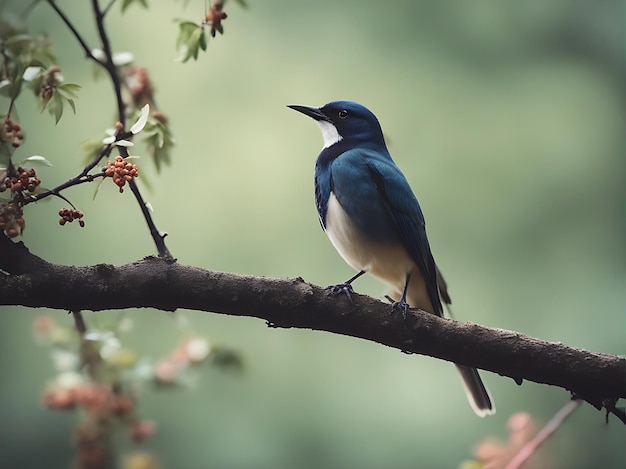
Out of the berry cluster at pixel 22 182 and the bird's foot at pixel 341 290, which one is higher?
the berry cluster at pixel 22 182

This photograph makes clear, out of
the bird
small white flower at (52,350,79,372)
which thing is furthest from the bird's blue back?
small white flower at (52,350,79,372)

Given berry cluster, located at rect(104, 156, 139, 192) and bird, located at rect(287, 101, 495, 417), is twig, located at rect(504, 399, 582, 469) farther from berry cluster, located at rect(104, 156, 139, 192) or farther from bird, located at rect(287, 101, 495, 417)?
berry cluster, located at rect(104, 156, 139, 192)

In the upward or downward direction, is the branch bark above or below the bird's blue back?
below

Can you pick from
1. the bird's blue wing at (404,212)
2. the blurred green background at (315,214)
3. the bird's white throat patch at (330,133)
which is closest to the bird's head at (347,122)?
the bird's white throat patch at (330,133)

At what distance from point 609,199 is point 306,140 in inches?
40.0

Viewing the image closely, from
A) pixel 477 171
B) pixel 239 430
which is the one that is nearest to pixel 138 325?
pixel 239 430

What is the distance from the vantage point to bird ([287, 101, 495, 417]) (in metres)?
1.39

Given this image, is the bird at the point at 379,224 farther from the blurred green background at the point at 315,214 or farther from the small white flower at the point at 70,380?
the blurred green background at the point at 315,214

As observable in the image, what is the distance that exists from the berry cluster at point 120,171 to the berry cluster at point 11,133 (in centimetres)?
15

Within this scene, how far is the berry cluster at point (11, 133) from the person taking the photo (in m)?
1.03

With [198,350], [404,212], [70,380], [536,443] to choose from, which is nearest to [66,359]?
[70,380]

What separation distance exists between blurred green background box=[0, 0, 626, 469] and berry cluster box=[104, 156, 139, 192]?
1255 mm

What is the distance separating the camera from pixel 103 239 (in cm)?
237

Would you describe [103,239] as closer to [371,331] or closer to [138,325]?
[138,325]
